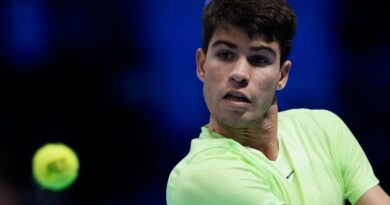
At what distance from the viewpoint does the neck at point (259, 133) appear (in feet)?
10.4

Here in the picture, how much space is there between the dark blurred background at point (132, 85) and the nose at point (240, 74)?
2.24 metres

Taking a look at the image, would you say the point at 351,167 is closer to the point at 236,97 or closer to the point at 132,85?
the point at 236,97

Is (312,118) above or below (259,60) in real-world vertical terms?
below

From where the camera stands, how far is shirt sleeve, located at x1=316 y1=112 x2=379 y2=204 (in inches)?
125

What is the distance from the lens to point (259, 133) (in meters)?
3.21

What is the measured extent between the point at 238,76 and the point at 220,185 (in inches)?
18.2

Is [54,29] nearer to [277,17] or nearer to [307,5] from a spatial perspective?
[307,5]

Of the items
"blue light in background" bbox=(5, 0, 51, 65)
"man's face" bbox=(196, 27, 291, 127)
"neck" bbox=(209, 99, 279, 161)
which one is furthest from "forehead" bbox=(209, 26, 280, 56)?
"blue light in background" bbox=(5, 0, 51, 65)

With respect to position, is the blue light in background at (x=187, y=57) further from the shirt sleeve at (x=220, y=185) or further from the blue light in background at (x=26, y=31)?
the shirt sleeve at (x=220, y=185)

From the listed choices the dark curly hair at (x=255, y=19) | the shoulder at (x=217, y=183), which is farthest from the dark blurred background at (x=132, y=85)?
the shoulder at (x=217, y=183)

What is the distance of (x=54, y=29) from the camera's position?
17.9 feet

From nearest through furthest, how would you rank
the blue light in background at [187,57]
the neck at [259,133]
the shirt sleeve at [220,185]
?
the shirt sleeve at [220,185]
the neck at [259,133]
the blue light in background at [187,57]

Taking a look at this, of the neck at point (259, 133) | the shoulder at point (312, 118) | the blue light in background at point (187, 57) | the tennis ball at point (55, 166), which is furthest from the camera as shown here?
the tennis ball at point (55, 166)

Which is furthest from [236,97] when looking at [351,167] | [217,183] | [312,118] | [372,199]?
[372,199]
